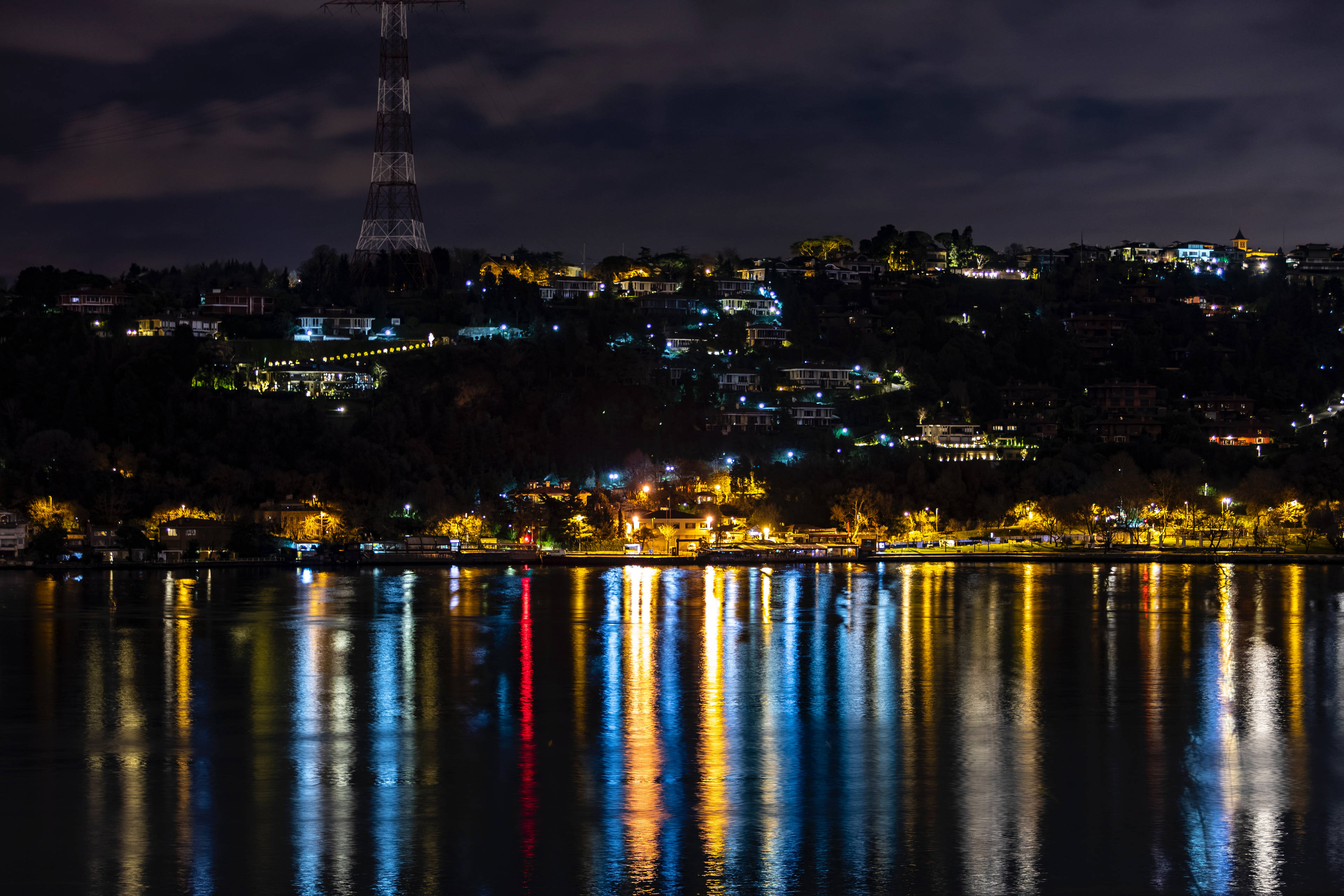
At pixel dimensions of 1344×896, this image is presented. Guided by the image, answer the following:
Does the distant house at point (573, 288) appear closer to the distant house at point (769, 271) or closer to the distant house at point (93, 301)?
the distant house at point (769, 271)

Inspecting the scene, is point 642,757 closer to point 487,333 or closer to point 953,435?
point 953,435

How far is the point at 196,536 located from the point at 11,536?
14.5 ft

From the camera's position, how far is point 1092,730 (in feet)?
44.3

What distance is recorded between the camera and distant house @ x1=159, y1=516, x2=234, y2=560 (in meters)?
31.7

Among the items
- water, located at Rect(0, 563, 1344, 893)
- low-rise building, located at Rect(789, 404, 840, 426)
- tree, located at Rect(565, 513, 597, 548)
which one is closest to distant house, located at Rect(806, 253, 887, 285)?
low-rise building, located at Rect(789, 404, 840, 426)

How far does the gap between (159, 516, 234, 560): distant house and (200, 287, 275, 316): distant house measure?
15.9 metres

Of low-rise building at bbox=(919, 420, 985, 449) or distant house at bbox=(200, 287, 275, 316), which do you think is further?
distant house at bbox=(200, 287, 275, 316)

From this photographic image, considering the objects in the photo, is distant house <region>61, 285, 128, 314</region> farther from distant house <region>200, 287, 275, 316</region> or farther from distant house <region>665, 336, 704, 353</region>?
distant house <region>665, 336, 704, 353</region>

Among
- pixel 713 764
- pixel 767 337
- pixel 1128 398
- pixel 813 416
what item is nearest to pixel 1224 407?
pixel 1128 398

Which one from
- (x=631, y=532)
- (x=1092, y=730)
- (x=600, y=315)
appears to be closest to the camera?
(x=1092, y=730)

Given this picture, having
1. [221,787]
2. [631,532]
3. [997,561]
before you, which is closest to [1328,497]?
[997,561]

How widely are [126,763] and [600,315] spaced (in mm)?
36780

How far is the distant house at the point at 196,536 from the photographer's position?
104 feet

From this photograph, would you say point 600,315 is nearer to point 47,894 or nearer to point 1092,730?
point 1092,730
